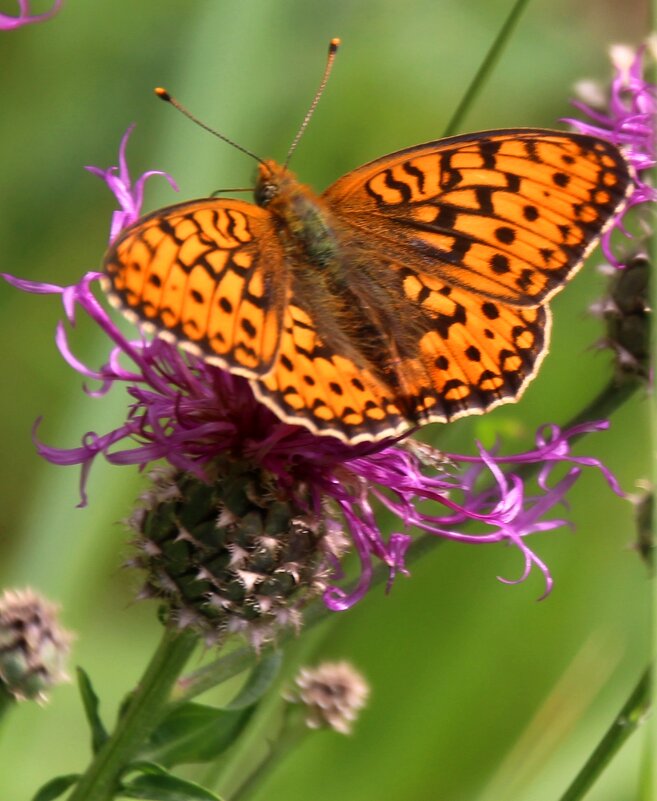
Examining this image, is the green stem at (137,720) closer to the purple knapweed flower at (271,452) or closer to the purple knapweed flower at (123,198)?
the purple knapweed flower at (271,452)

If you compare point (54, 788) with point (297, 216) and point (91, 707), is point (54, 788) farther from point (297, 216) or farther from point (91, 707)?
point (297, 216)

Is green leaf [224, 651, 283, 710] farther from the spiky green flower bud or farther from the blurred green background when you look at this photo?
the blurred green background

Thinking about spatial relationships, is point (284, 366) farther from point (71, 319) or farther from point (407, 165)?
point (407, 165)

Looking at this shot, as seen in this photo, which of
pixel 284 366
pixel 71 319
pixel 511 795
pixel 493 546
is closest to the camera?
pixel 284 366

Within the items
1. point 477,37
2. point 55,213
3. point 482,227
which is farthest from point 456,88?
point 482,227

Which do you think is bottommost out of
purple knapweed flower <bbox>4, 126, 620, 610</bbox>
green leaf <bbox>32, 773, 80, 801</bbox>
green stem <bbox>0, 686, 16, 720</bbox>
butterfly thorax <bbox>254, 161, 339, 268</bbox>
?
green stem <bbox>0, 686, 16, 720</bbox>

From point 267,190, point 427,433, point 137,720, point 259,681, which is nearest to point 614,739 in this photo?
point 259,681

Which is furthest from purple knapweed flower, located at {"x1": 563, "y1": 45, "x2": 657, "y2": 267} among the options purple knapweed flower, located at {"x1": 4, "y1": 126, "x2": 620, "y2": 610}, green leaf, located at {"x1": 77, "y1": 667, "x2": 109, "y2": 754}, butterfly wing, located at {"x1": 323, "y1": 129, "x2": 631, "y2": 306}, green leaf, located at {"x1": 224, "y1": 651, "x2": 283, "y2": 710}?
green leaf, located at {"x1": 77, "y1": 667, "x2": 109, "y2": 754}
